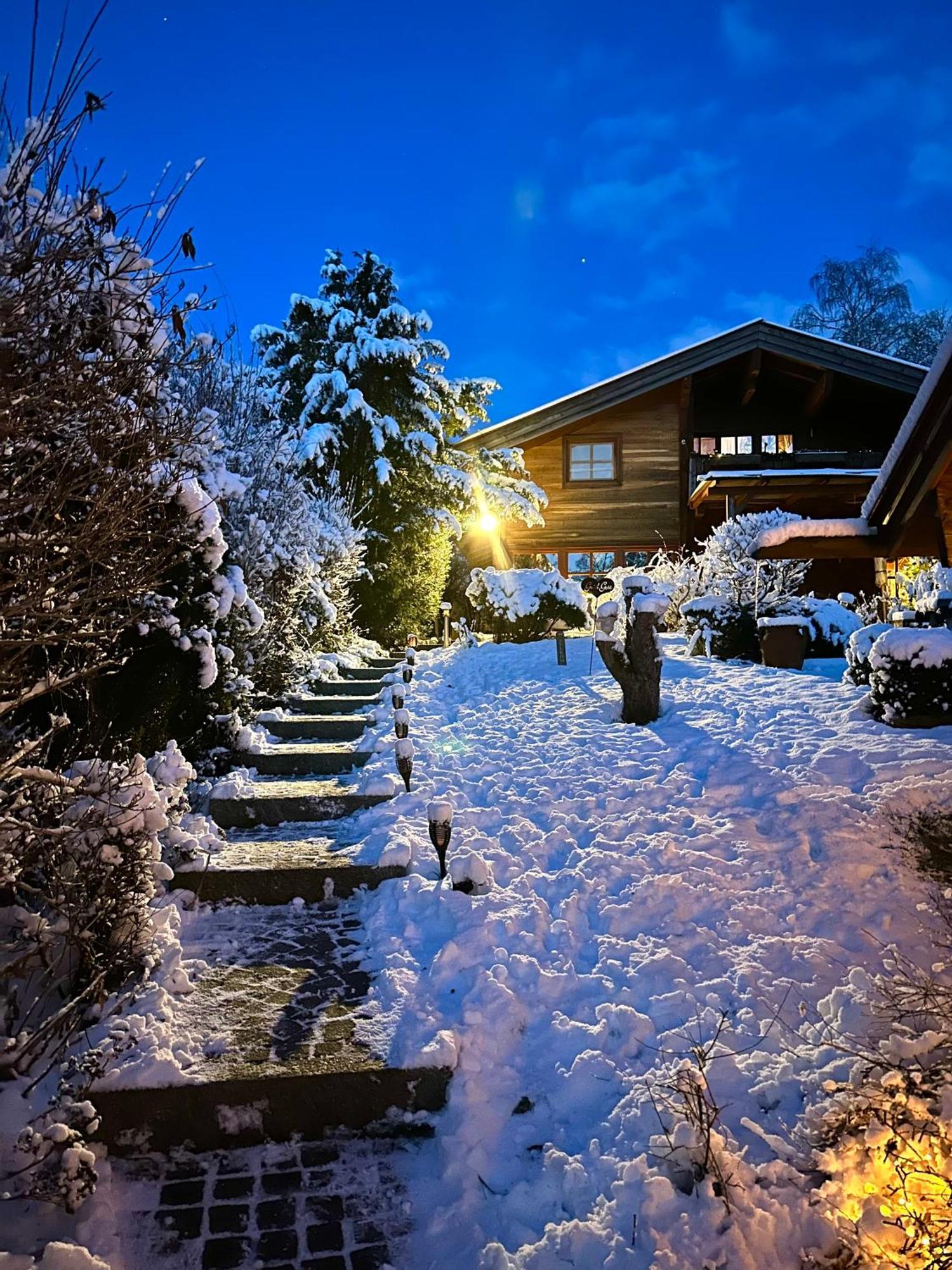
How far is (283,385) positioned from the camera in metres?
16.4

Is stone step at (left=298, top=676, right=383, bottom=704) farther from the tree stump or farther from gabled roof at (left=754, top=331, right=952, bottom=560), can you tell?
gabled roof at (left=754, top=331, right=952, bottom=560)

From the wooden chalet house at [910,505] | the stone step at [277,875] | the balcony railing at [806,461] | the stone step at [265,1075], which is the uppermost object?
the balcony railing at [806,461]

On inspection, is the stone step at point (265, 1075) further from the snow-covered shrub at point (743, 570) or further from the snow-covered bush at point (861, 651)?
the snow-covered shrub at point (743, 570)

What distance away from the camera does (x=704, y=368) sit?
18578 mm

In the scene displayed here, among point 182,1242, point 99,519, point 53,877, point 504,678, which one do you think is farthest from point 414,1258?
point 504,678

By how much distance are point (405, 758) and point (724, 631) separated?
248 inches

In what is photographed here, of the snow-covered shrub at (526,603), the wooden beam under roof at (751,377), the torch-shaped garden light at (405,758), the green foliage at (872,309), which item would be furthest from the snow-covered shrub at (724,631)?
the green foliage at (872,309)

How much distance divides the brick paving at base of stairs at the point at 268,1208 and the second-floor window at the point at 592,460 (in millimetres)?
18487

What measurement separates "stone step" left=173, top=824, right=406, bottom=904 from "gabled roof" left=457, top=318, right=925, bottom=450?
1452 centimetres

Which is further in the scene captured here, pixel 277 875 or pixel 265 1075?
pixel 277 875

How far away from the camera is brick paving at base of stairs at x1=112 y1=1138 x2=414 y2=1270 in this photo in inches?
96.0

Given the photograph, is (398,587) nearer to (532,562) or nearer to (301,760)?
(301,760)

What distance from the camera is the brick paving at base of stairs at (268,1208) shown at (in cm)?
244

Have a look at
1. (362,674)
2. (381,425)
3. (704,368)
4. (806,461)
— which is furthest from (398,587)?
(806,461)
